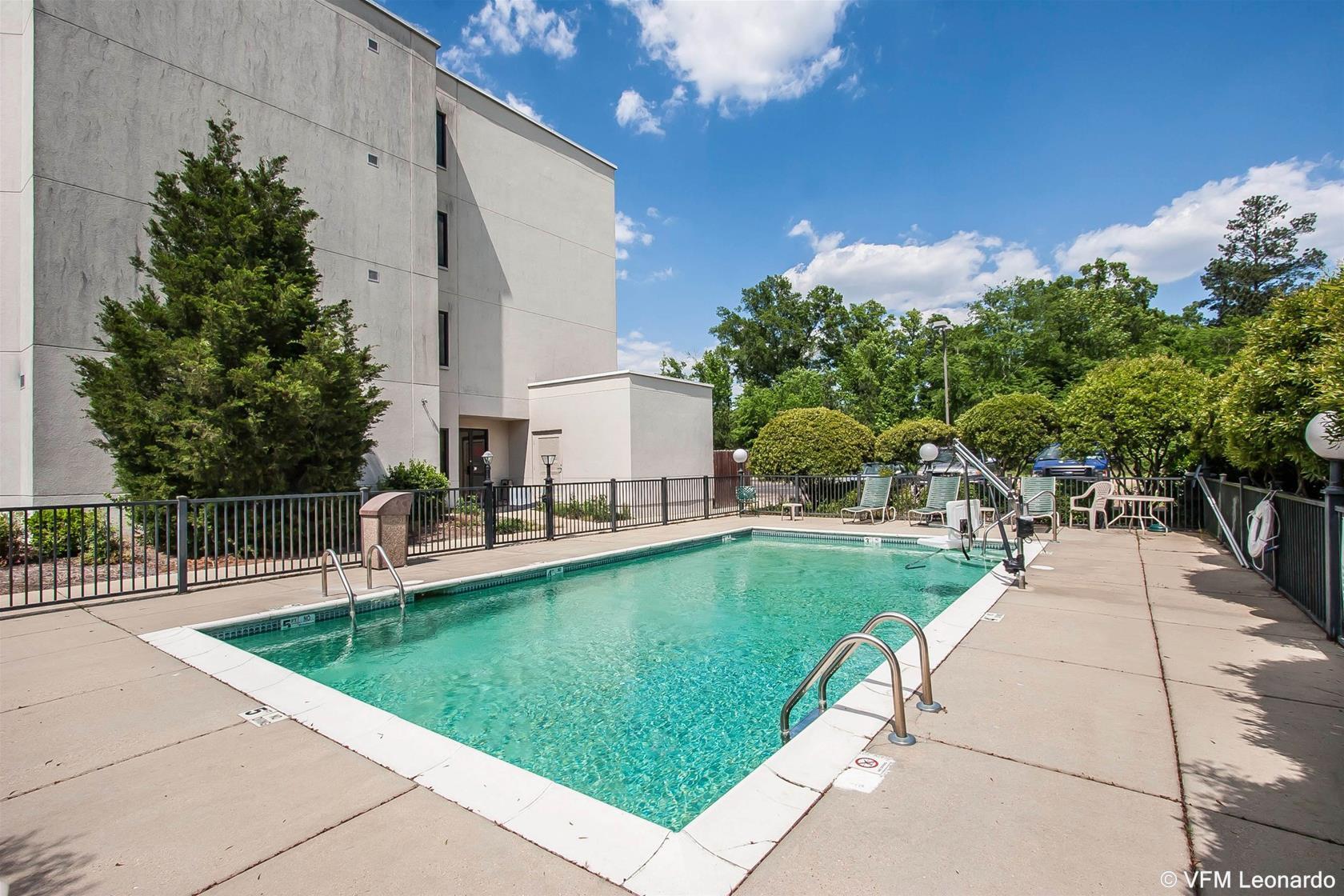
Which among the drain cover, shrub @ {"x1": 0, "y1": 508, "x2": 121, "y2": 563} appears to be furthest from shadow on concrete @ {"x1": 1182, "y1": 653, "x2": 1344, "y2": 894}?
shrub @ {"x1": 0, "y1": 508, "x2": 121, "y2": 563}

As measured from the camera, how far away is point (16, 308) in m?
9.73

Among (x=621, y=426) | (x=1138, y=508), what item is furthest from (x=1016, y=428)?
(x=621, y=426)

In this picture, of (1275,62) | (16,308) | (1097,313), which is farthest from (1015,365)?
(16,308)

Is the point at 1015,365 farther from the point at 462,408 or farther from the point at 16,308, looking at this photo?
the point at 16,308

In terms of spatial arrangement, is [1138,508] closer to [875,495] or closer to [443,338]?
[875,495]

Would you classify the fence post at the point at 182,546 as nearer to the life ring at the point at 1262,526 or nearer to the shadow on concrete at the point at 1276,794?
the shadow on concrete at the point at 1276,794

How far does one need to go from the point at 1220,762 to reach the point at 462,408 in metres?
16.6

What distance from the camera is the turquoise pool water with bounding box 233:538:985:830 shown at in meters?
3.79

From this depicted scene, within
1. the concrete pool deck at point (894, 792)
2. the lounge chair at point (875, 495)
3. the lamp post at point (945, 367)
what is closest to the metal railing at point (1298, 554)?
the concrete pool deck at point (894, 792)

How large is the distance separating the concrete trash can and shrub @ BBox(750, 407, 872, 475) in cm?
1042

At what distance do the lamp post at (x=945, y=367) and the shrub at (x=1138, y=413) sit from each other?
48.2 feet

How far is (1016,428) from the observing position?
1457 centimetres

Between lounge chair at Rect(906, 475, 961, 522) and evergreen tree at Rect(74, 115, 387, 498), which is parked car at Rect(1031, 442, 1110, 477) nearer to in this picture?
lounge chair at Rect(906, 475, 961, 522)

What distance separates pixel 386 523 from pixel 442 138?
13051mm
